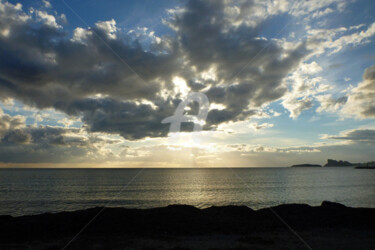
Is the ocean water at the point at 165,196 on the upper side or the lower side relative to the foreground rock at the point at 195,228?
lower

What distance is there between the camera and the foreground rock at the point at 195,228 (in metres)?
16.0

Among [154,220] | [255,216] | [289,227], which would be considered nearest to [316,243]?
[289,227]

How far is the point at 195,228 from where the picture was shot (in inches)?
758

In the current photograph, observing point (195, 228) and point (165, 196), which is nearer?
point (195, 228)

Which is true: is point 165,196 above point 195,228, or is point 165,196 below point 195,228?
below

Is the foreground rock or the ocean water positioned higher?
the foreground rock

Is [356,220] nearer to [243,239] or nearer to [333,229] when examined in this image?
[333,229]

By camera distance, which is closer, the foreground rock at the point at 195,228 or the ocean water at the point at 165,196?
the foreground rock at the point at 195,228

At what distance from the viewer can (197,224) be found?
20.1 metres

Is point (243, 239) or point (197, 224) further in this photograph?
point (197, 224)

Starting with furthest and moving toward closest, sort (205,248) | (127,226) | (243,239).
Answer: (127,226), (243,239), (205,248)

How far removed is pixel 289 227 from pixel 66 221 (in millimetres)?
18420

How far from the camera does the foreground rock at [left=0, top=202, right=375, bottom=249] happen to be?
16013 mm

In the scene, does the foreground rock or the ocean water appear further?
the ocean water
